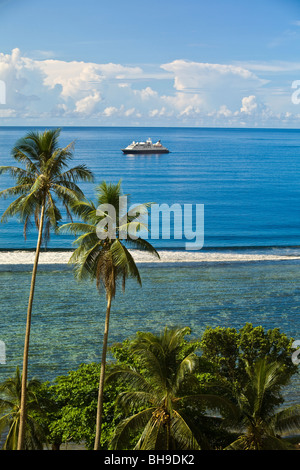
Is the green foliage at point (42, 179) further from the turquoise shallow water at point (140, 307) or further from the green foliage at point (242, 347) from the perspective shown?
the turquoise shallow water at point (140, 307)

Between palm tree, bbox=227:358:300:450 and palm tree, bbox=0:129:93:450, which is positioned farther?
palm tree, bbox=0:129:93:450

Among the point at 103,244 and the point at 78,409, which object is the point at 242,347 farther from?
the point at 103,244

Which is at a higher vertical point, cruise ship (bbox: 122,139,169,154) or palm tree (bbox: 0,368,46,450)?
cruise ship (bbox: 122,139,169,154)

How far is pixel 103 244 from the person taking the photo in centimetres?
1877

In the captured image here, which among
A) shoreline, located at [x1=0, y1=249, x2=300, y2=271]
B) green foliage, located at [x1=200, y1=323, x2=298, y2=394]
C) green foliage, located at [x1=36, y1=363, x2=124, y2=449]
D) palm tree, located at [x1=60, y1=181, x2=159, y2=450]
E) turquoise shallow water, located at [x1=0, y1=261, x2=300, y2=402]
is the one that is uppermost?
palm tree, located at [x1=60, y1=181, x2=159, y2=450]

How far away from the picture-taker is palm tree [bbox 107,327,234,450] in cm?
1656

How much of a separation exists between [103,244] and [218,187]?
93880 mm

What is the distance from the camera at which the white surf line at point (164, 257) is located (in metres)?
55.3

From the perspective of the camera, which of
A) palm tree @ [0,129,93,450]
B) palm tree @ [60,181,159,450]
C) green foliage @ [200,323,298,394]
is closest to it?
palm tree @ [60,181,159,450]

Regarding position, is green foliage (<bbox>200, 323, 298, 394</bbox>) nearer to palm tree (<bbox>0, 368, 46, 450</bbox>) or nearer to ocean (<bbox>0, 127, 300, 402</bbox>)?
ocean (<bbox>0, 127, 300, 402</bbox>)

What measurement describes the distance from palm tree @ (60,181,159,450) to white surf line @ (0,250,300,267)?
35.0m

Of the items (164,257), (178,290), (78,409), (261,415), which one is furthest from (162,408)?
(164,257)

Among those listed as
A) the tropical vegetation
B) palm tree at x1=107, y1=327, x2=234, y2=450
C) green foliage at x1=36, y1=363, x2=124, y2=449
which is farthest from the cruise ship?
palm tree at x1=107, y1=327, x2=234, y2=450
